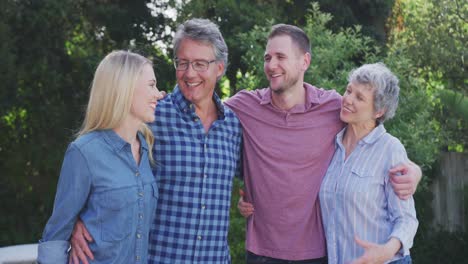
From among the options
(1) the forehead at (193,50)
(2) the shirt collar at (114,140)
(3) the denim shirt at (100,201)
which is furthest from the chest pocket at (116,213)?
(1) the forehead at (193,50)

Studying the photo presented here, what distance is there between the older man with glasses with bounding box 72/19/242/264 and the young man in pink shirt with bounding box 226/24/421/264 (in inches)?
7.0

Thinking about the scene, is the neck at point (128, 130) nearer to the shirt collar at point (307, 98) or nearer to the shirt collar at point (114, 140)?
the shirt collar at point (114, 140)

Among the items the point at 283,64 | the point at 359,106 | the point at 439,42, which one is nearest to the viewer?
the point at 359,106

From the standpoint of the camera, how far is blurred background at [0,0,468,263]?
9242 millimetres

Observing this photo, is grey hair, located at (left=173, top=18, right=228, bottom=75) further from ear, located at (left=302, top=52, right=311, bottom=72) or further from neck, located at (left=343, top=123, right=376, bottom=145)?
neck, located at (left=343, top=123, right=376, bottom=145)

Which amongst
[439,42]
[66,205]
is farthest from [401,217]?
[439,42]

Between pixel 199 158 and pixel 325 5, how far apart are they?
24.5ft

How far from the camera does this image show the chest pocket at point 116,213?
286 centimetres

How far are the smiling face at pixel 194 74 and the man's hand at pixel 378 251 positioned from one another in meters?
1.05

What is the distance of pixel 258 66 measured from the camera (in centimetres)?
782

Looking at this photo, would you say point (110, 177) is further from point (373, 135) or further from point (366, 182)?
point (373, 135)

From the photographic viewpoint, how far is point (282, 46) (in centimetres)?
373

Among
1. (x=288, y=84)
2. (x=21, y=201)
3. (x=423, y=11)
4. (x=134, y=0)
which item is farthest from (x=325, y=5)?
(x=288, y=84)

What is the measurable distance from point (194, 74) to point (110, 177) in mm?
815
